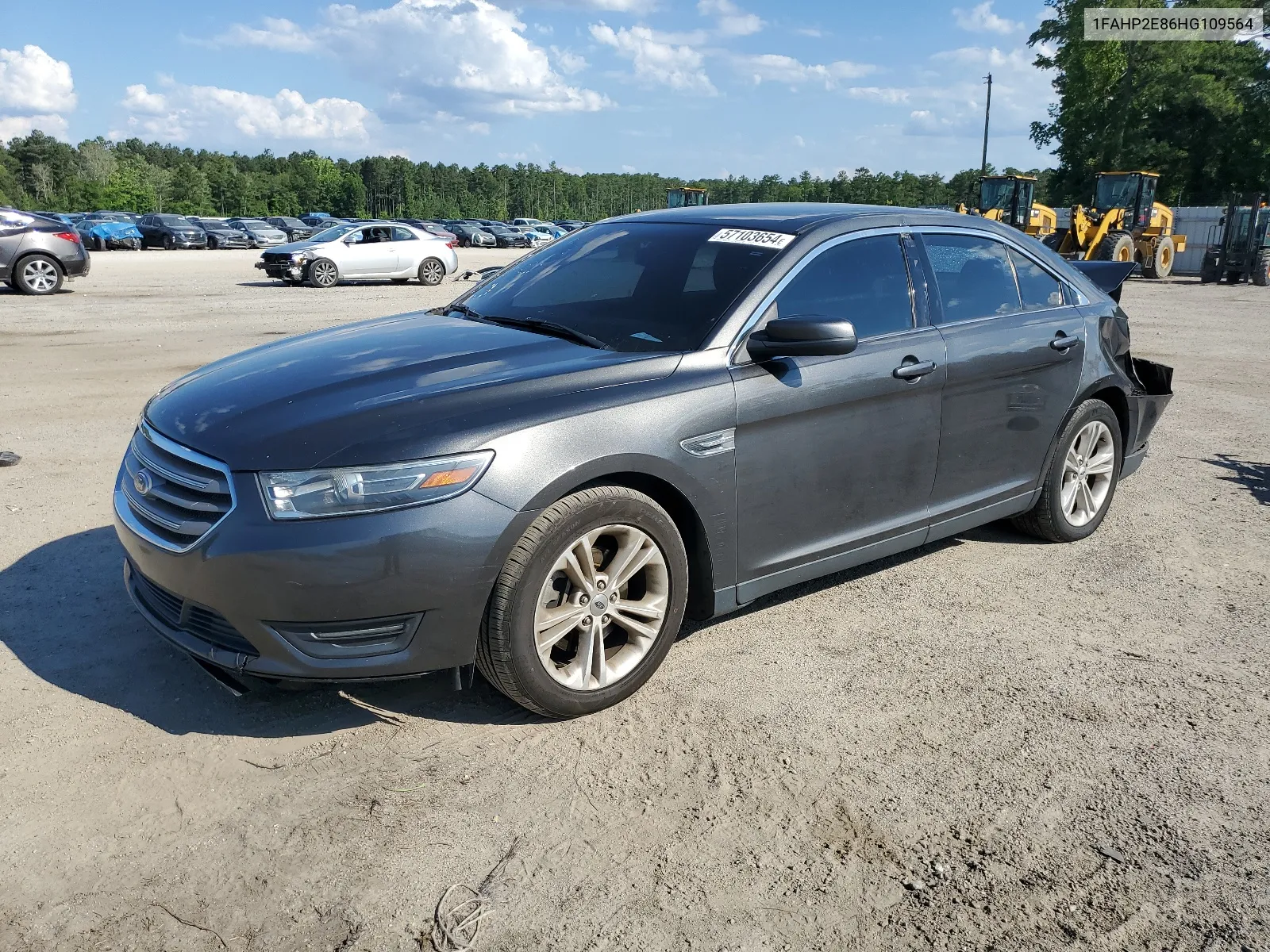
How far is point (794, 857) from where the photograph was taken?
8.95 ft

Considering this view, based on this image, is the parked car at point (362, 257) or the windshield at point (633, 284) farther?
the parked car at point (362, 257)

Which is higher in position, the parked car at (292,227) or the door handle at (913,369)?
the parked car at (292,227)

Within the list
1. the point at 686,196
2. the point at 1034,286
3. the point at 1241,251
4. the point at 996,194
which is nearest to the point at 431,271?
the point at 686,196

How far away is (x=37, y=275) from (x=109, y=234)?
3244 cm

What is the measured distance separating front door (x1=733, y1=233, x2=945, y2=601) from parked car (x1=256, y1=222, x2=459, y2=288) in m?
20.7

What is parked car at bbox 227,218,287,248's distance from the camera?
52719mm

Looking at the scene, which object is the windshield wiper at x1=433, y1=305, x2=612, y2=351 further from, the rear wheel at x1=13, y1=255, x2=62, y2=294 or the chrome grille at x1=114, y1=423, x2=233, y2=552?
the rear wheel at x1=13, y1=255, x2=62, y2=294

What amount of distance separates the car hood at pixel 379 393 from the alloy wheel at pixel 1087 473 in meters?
2.68

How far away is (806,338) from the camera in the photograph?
3.61 m

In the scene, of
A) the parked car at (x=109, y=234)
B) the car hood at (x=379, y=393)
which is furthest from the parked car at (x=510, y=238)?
the car hood at (x=379, y=393)

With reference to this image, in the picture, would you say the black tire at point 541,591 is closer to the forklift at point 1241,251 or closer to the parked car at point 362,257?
the parked car at point 362,257

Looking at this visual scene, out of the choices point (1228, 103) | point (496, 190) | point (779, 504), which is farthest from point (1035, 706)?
point (496, 190)

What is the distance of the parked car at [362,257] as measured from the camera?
75.0ft

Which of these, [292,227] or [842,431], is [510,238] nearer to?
[292,227]
